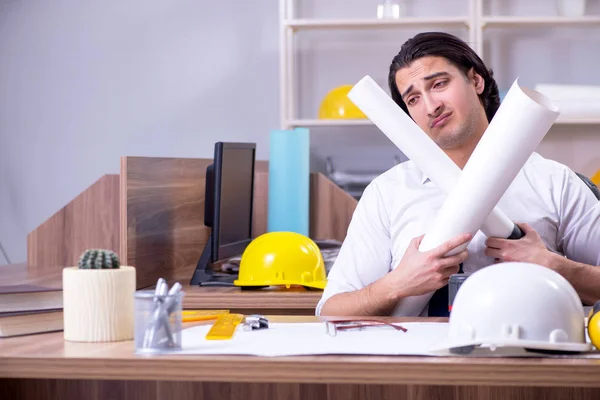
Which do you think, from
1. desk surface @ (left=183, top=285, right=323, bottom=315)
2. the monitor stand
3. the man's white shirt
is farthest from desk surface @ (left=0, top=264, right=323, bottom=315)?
the man's white shirt

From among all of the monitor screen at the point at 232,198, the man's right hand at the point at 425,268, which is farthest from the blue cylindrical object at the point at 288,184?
the man's right hand at the point at 425,268

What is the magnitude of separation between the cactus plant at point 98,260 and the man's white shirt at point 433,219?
0.72m

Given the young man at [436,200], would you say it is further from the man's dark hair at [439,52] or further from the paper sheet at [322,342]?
the paper sheet at [322,342]

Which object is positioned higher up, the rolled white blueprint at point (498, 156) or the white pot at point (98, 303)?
the rolled white blueprint at point (498, 156)

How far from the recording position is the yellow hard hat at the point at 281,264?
2516mm

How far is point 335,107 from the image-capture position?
12.4ft

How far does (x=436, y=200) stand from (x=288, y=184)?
129 cm

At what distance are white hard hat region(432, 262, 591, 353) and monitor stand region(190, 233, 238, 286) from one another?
1.54 meters

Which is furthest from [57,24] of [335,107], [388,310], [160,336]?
[160,336]

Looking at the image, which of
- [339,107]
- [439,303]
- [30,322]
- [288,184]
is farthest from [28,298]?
[339,107]

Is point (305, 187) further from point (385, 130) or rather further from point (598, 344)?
point (598, 344)

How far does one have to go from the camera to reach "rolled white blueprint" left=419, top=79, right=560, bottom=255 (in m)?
1.25

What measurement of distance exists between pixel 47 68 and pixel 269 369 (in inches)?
134

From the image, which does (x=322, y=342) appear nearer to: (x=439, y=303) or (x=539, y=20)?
(x=439, y=303)
